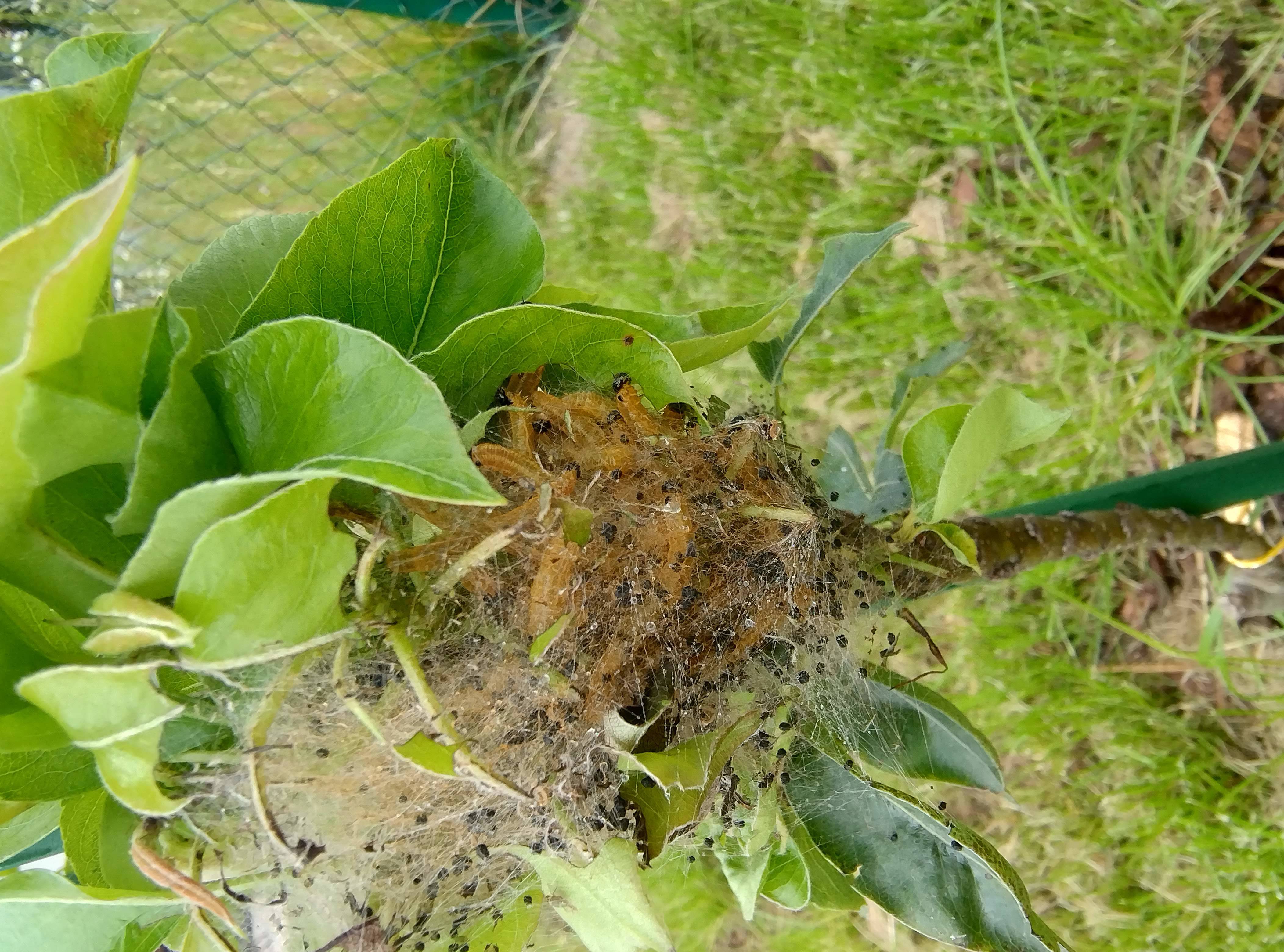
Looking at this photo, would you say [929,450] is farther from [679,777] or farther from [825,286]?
[679,777]

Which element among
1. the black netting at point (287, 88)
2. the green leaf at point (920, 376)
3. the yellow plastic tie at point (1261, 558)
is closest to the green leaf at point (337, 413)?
the green leaf at point (920, 376)

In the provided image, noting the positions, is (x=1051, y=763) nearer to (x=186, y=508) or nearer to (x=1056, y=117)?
(x=1056, y=117)

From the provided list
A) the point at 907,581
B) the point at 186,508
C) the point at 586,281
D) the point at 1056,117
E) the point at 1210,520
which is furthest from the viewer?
the point at 586,281

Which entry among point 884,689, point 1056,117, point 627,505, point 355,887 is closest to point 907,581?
point 884,689

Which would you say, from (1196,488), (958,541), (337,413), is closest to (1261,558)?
(1196,488)

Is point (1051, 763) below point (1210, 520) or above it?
below

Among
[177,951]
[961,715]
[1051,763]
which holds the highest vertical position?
[177,951]

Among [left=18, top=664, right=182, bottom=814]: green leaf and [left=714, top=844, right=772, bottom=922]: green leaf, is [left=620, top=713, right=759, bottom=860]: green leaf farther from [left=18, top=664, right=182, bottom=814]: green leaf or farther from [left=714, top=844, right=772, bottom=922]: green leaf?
[left=18, top=664, right=182, bottom=814]: green leaf

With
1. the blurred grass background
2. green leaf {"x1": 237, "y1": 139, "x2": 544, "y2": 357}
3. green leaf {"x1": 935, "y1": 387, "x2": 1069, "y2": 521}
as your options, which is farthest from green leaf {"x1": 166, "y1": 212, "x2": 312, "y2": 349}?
the blurred grass background
